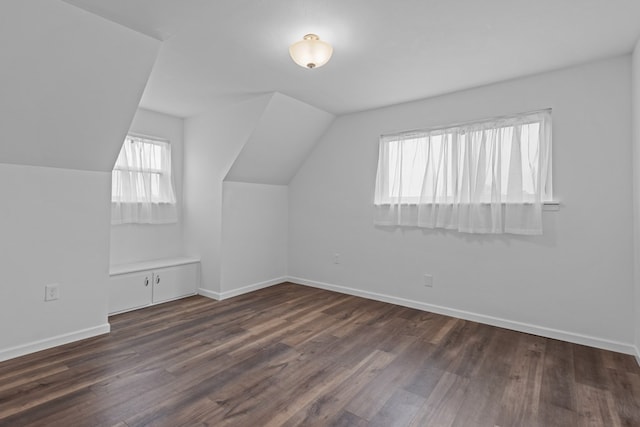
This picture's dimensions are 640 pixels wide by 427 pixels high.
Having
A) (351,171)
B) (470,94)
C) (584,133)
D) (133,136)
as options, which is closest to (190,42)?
(133,136)

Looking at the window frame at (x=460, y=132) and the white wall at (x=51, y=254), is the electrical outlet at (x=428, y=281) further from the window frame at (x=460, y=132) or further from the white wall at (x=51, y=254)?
the white wall at (x=51, y=254)

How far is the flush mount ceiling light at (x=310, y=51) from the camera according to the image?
224 cm

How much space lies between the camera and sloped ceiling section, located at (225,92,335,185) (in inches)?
151

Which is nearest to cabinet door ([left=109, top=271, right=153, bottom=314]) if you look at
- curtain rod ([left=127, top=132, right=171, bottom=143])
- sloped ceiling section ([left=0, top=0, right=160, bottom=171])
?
sloped ceiling section ([left=0, top=0, right=160, bottom=171])

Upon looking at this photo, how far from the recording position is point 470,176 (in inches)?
133

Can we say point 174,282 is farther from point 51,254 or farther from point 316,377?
point 316,377

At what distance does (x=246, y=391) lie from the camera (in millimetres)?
2066

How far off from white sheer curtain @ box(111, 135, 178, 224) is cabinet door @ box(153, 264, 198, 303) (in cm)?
70

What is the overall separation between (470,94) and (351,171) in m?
1.65

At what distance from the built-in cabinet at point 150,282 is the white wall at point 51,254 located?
1.73 ft

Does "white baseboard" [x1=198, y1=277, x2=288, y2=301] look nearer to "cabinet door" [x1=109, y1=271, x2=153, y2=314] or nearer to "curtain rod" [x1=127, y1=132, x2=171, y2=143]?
"cabinet door" [x1=109, y1=271, x2=153, y2=314]

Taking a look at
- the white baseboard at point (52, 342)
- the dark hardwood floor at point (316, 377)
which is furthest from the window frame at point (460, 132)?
the white baseboard at point (52, 342)

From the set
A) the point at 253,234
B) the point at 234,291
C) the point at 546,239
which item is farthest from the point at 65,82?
the point at 546,239

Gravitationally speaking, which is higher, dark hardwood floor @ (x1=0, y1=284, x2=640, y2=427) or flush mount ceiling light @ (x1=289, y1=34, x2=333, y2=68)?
flush mount ceiling light @ (x1=289, y1=34, x2=333, y2=68)
